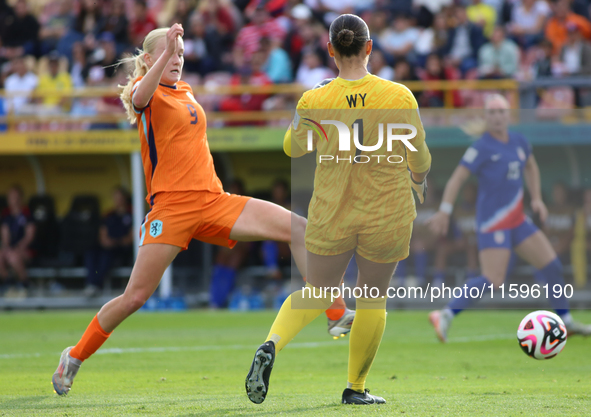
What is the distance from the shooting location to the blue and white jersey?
8984 mm

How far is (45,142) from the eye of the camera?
15.8 meters

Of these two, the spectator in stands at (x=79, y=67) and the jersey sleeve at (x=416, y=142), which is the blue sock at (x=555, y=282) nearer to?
the jersey sleeve at (x=416, y=142)

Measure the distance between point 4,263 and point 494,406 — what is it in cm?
1360

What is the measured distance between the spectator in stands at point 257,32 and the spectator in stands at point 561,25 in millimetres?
5102

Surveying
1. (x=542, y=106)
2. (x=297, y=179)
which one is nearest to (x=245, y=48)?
(x=297, y=179)

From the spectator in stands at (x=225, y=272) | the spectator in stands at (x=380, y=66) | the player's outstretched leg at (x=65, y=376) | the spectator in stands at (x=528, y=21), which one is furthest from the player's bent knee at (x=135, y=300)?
the spectator in stands at (x=528, y=21)

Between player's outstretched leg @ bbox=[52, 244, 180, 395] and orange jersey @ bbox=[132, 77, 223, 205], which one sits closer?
player's outstretched leg @ bbox=[52, 244, 180, 395]

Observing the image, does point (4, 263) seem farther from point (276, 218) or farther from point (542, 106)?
point (276, 218)

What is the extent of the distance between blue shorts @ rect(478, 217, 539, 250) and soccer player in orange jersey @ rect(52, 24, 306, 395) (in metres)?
3.77

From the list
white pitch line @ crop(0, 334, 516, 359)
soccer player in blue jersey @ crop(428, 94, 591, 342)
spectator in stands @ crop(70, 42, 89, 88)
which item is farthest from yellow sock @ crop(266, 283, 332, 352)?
spectator in stands @ crop(70, 42, 89, 88)

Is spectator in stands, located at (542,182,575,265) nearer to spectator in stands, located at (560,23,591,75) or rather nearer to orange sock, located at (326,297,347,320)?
spectator in stands, located at (560,23,591,75)

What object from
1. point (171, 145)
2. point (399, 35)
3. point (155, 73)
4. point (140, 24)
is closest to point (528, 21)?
point (399, 35)

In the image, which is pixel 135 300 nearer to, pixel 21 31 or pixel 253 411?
pixel 253 411

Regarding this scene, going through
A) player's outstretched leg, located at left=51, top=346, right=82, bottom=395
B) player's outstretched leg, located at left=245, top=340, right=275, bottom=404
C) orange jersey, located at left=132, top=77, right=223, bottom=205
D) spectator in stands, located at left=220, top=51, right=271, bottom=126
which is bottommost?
player's outstretched leg, located at left=51, top=346, right=82, bottom=395
